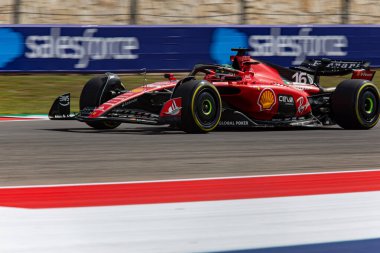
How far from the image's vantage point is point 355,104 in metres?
11.5

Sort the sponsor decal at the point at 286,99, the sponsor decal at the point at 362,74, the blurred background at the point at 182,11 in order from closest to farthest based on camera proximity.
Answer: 1. the sponsor decal at the point at 286,99
2. the sponsor decal at the point at 362,74
3. the blurred background at the point at 182,11

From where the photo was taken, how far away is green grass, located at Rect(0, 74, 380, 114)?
Result: 1533 centimetres

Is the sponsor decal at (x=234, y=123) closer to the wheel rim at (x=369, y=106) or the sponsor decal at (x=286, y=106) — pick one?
the sponsor decal at (x=286, y=106)

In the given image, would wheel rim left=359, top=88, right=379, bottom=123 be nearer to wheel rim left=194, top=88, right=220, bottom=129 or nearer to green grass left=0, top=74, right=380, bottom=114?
wheel rim left=194, top=88, right=220, bottom=129

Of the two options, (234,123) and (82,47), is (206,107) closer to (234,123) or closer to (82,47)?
(234,123)

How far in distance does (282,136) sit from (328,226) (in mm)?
5442

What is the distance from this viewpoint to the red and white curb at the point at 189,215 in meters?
4.89

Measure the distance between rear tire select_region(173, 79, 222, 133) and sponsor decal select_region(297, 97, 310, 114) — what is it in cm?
127

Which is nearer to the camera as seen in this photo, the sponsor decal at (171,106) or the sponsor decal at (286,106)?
the sponsor decal at (171,106)

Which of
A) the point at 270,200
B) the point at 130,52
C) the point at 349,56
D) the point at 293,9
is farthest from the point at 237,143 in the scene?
the point at 293,9

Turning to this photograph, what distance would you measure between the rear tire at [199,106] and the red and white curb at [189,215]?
10.7ft

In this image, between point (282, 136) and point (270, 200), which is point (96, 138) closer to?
point (282, 136)

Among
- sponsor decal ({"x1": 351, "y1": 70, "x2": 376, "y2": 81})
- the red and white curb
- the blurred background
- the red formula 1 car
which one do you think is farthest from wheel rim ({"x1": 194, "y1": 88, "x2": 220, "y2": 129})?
the blurred background

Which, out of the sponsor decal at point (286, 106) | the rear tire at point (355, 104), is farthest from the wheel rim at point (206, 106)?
the rear tire at point (355, 104)
